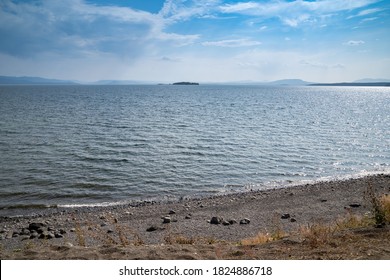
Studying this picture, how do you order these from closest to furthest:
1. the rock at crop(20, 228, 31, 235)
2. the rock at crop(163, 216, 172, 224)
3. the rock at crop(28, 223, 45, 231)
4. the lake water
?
the rock at crop(20, 228, 31, 235) < the rock at crop(28, 223, 45, 231) < the rock at crop(163, 216, 172, 224) < the lake water

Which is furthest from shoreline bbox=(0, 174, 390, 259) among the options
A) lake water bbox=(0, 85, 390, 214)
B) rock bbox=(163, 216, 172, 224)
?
lake water bbox=(0, 85, 390, 214)

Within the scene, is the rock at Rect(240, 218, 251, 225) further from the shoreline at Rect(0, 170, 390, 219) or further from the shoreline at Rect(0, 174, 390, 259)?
the shoreline at Rect(0, 170, 390, 219)

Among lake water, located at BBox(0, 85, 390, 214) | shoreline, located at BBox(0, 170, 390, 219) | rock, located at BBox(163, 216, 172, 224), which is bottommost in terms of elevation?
shoreline, located at BBox(0, 170, 390, 219)

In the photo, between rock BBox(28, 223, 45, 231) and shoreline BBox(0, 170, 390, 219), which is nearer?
rock BBox(28, 223, 45, 231)

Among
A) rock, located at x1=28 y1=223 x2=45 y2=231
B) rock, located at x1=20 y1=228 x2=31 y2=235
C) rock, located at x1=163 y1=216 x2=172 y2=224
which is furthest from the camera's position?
rock, located at x1=163 y1=216 x2=172 y2=224

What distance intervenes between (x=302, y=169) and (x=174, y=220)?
44.0ft

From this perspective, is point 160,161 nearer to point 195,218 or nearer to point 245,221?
point 195,218

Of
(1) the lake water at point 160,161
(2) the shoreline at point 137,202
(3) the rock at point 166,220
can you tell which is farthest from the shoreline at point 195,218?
(1) the lake water at point 160,161

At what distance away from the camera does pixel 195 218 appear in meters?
13.9

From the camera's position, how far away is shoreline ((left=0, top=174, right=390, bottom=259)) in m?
11.4

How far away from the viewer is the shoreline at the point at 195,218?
1141 centimetres

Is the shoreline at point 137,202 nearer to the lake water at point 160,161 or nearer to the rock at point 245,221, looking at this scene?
the lake water at point 160,161

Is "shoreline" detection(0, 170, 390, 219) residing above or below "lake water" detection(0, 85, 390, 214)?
below
